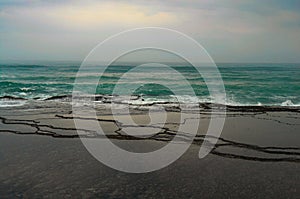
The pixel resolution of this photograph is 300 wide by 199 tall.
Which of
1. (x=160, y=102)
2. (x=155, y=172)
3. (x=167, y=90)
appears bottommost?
(x=155, y=172)

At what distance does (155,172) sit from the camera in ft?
23.0

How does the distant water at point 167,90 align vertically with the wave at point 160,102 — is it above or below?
above

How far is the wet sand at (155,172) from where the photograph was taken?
5.95 m

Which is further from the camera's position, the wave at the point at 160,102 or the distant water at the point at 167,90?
the distant water at the point at 167,90

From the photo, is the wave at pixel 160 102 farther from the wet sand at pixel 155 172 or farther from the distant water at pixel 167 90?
the wet sand at pixel 155 172

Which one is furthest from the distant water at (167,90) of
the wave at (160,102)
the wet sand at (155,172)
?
the wet sand at (155,172)

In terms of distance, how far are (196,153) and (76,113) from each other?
8419 millimetres

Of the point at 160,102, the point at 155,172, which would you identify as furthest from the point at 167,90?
the point at 155,172

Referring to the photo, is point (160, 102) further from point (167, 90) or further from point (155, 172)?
point (155, 172)

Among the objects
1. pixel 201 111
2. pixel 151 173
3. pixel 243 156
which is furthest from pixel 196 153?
pixel 201 111

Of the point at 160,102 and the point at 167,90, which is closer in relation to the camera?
the point at 160,102

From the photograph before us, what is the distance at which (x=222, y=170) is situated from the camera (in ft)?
23.4

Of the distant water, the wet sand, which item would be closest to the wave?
the distant water

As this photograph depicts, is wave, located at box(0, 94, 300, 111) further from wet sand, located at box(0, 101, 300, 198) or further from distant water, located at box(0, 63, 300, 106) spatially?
wet sand, located at box(0, 101, 300, 198)
